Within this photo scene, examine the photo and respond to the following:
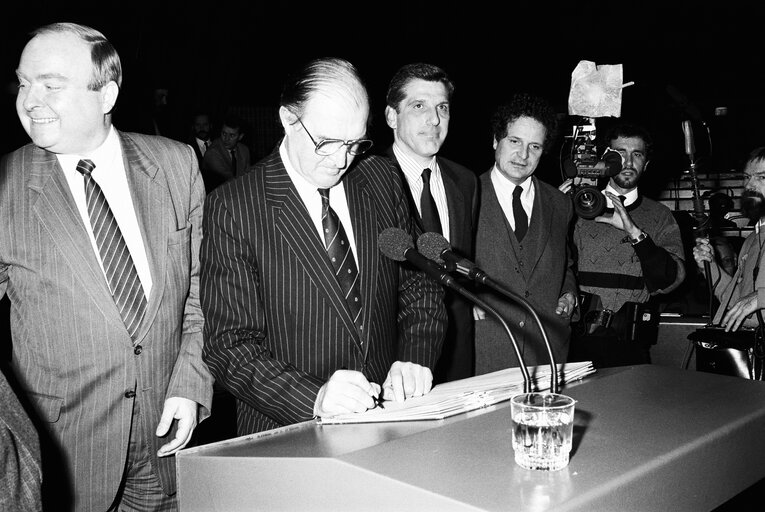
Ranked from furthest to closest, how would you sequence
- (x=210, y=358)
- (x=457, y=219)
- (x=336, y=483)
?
(x=457, y=219) → (x=210, y=358) → (x=336, y=483)

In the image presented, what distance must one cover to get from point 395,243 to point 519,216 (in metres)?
1.67

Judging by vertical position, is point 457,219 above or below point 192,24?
below

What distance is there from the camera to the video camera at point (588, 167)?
10.9ft

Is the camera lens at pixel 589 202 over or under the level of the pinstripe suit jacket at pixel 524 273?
over

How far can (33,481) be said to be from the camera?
3.15 ft

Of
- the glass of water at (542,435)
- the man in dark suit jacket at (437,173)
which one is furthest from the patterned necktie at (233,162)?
the glass of water at (542,435)

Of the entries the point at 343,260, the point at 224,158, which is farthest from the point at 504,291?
the point at 224,158

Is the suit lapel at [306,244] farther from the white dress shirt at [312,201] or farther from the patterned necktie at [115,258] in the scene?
the patterned necktie at [115,258]

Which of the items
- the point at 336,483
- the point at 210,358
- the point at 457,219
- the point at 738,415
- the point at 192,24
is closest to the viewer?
the point at 336,483

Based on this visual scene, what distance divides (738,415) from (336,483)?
0.76 meters

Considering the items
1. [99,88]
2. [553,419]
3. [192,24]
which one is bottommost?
[553,419]

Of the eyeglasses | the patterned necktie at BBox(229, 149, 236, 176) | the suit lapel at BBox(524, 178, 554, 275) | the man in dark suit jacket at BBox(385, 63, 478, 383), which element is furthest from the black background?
the eyeglasses

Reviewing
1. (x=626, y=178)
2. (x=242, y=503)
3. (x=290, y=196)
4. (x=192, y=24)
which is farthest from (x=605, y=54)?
(x=242, y=503)

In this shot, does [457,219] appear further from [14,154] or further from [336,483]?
[336,483]
